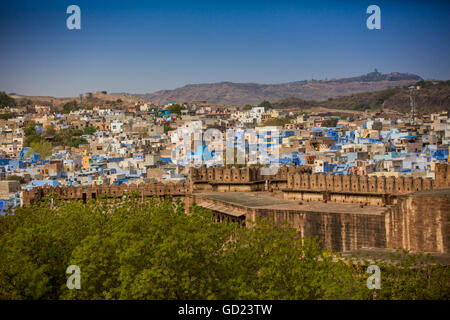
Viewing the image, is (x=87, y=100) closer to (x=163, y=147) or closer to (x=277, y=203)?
(x=163, y=147)

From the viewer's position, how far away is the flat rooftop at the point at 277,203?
15751 millimetres

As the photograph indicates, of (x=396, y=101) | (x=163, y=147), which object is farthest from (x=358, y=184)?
(x=396, y=101)

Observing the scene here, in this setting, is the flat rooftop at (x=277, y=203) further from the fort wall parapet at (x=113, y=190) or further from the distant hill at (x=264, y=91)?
the distant hill at (x=264, y=91)

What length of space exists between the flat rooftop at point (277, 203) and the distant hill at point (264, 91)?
133957 mm

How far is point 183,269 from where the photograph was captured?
987 centimetres

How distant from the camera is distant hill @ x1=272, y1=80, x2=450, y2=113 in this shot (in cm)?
8200

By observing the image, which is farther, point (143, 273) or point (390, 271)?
point (390, 271)

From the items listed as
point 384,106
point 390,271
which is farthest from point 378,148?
point 384,106

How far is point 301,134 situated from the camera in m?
63.4

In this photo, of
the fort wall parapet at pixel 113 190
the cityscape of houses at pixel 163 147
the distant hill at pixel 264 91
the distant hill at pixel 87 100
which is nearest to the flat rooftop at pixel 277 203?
the fort wall parapet at pixel 113 190

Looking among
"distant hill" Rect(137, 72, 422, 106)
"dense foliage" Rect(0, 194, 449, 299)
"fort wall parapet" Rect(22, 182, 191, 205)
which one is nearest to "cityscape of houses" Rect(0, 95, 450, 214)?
"fort wall parapet" Rect(22, 182, 191, 205)

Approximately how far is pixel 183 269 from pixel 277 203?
8308 millimetres
